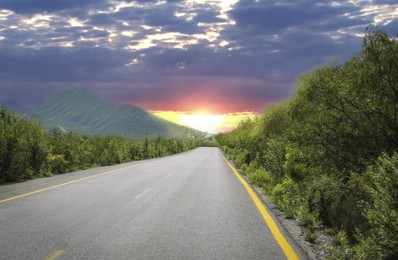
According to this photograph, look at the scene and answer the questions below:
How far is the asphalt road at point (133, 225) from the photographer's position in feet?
20.1

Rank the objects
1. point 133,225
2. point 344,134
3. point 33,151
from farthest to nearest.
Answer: point 33,151 → point 344,134 → point 133,225

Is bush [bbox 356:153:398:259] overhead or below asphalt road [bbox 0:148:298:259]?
overhead

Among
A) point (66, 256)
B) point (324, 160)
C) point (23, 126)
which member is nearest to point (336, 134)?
point (324, 160)

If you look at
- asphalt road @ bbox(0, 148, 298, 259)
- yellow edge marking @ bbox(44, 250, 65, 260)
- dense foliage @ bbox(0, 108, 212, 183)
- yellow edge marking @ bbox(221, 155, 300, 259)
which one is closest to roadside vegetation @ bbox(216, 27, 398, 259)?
yellow edge marking @ bbox(221, 155, 300, 259)

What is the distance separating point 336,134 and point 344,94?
0.87m

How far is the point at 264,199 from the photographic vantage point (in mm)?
11688

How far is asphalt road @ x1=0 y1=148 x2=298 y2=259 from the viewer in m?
6.13

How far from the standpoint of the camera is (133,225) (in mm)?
7980

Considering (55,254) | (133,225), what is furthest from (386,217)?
(133,225)

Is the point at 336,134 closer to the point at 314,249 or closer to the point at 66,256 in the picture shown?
the point at 314,249

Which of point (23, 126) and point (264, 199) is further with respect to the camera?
point (23, 126)

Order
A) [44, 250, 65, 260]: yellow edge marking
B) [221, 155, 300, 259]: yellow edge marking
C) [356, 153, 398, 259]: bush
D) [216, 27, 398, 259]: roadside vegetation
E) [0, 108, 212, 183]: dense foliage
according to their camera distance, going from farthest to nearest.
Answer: [0, 108, 212, 183]: dense foliage → [216, 27, 398, 259]: roadside vegetation → [221, 155, 300, 259]: yellow edge marking → [44, 250, 65, 260]: yellow edge marking → [356, 153, 398, 259]: bush

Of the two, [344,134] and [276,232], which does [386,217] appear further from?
[344,134]

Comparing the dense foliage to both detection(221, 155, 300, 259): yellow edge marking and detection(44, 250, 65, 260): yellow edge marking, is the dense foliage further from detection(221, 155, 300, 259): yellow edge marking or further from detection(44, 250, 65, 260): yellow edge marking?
detection(44, 250, 65, 260): yellow edge marking
